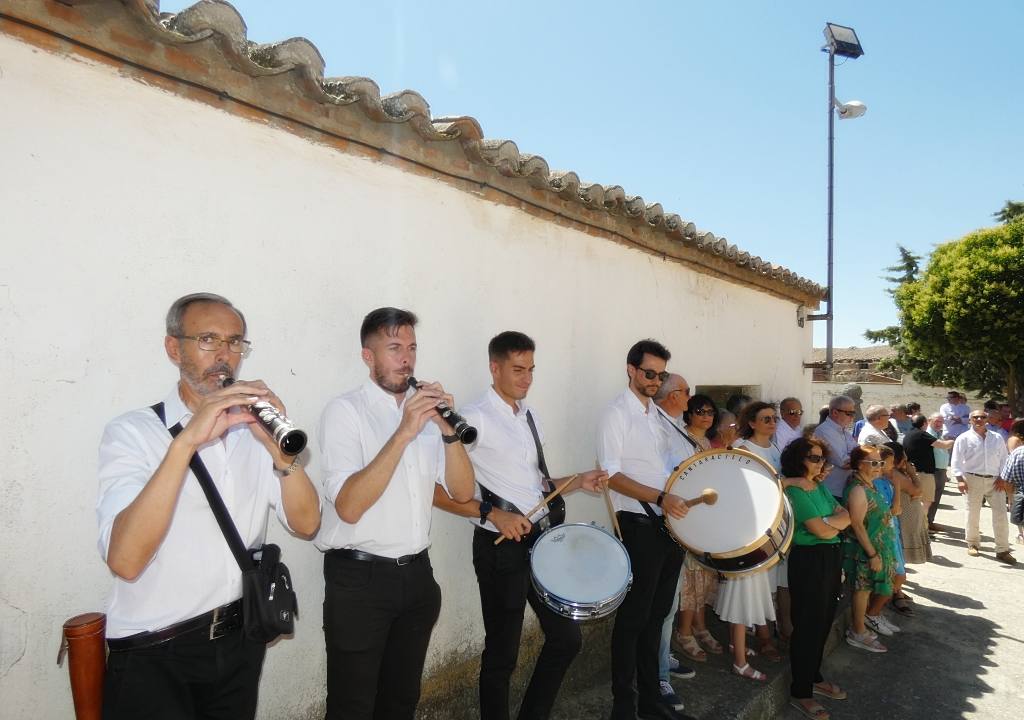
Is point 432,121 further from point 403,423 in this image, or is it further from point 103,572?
point 103,572

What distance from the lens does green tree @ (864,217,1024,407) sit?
741 inches

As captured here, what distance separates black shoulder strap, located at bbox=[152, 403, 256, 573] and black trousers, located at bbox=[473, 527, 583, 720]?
1.40 metres

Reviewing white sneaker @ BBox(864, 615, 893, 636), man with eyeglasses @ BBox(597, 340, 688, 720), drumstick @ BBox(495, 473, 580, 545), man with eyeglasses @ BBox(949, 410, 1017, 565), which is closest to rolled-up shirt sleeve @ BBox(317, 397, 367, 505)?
drumstick @ BBox(495, 473, 580, 545)

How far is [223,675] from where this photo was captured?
2010 mm

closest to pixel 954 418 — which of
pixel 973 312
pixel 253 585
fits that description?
pixel 973 312

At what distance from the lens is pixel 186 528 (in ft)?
6.44

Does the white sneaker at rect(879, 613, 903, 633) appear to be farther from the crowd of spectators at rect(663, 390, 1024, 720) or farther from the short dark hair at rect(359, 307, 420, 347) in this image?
the short dark hair at rect(359, 307, 420, 347)

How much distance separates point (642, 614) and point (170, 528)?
2541 mm

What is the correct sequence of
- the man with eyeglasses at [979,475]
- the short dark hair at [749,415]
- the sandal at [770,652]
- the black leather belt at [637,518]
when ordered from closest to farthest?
the black leather belt at [637,518] → the sandal at [770,652] → the short dark hair at [749,415] → the man with eyeglasses at [979,475]

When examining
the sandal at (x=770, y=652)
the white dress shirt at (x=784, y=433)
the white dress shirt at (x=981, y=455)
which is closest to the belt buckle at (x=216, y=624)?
the sandal at (x=770, y=652)

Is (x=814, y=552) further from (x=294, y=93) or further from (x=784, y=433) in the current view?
(x=294, y=93)

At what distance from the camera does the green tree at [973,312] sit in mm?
18812

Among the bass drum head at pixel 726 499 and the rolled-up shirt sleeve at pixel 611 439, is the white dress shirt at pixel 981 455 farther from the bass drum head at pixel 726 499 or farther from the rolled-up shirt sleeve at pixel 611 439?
the rolled-up shirt sleeve at pixel 611 439

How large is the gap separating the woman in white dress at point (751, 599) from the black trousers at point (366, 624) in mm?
2467
